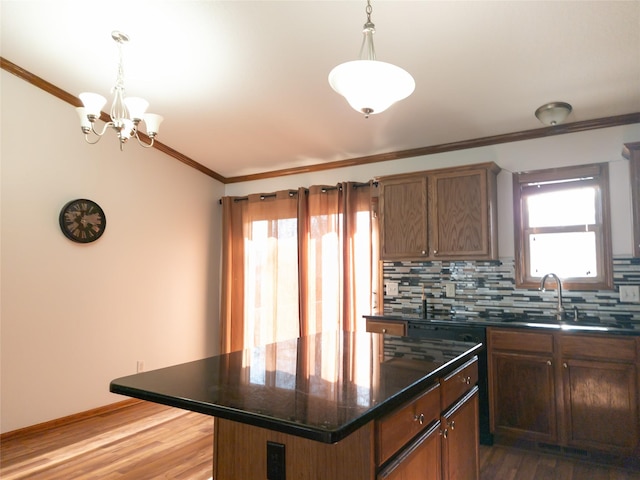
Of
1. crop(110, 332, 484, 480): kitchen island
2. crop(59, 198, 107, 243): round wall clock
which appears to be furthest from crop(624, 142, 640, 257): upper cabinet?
crop(59, 198, 107, 243): round wall clock

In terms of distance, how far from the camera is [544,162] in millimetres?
3406

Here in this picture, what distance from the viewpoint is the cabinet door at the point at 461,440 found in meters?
1.73

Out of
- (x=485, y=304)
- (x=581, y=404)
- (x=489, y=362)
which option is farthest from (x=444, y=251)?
(x=581, y=404)

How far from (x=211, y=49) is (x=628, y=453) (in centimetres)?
377

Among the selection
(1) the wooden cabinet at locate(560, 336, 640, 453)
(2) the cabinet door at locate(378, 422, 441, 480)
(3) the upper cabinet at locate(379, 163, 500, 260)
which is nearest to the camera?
(2) the cabinet door at locate(378, 422, 441, 480)

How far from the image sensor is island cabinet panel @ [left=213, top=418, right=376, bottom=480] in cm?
121

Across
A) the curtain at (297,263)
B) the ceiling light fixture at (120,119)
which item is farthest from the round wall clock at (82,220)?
the curtain at (297,263)

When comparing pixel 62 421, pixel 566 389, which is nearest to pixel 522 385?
pixel 566 389

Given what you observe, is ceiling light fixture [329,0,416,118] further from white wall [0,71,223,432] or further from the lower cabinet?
white wall [0,71,223,432]

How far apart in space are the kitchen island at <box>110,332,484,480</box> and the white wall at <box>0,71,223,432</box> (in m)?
2.52

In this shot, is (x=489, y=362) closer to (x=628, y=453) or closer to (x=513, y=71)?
(x=628, y=453)

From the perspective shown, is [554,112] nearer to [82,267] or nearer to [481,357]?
[481,357]

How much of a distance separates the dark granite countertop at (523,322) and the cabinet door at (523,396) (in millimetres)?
213

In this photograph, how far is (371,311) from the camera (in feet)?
13.2
